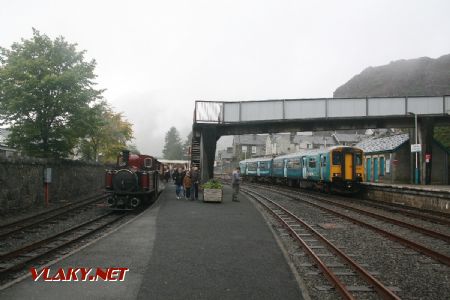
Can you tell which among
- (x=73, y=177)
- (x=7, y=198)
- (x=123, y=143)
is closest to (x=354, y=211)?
(x=7, y=198)

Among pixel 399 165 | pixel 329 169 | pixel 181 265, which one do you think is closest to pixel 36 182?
pixel 181 265

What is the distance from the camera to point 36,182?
18516mm

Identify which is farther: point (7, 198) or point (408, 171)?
point (408, 171)

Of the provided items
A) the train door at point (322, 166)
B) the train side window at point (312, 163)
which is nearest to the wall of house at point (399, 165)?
the train side window at point (312, 163)

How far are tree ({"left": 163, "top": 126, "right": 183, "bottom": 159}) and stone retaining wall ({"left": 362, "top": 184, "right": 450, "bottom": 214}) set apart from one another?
319 feet

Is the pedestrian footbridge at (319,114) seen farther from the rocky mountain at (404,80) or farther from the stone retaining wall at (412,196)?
the rocky mountain at (404,80)

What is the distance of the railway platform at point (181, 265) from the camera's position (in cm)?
608

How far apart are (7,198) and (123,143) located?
26977mm

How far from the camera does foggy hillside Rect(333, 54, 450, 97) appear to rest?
108000 mm

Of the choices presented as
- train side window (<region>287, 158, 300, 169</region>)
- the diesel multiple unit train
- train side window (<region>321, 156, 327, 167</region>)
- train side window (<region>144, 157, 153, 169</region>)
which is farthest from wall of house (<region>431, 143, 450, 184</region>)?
train side window (<region>144, 157, 153, 169</region>)

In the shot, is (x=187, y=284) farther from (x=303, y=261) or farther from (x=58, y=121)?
(x=58, y=121)

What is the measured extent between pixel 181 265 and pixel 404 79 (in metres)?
128

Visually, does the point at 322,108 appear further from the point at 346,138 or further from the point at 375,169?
the point at 346,138

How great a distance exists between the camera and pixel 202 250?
29.9 ft
